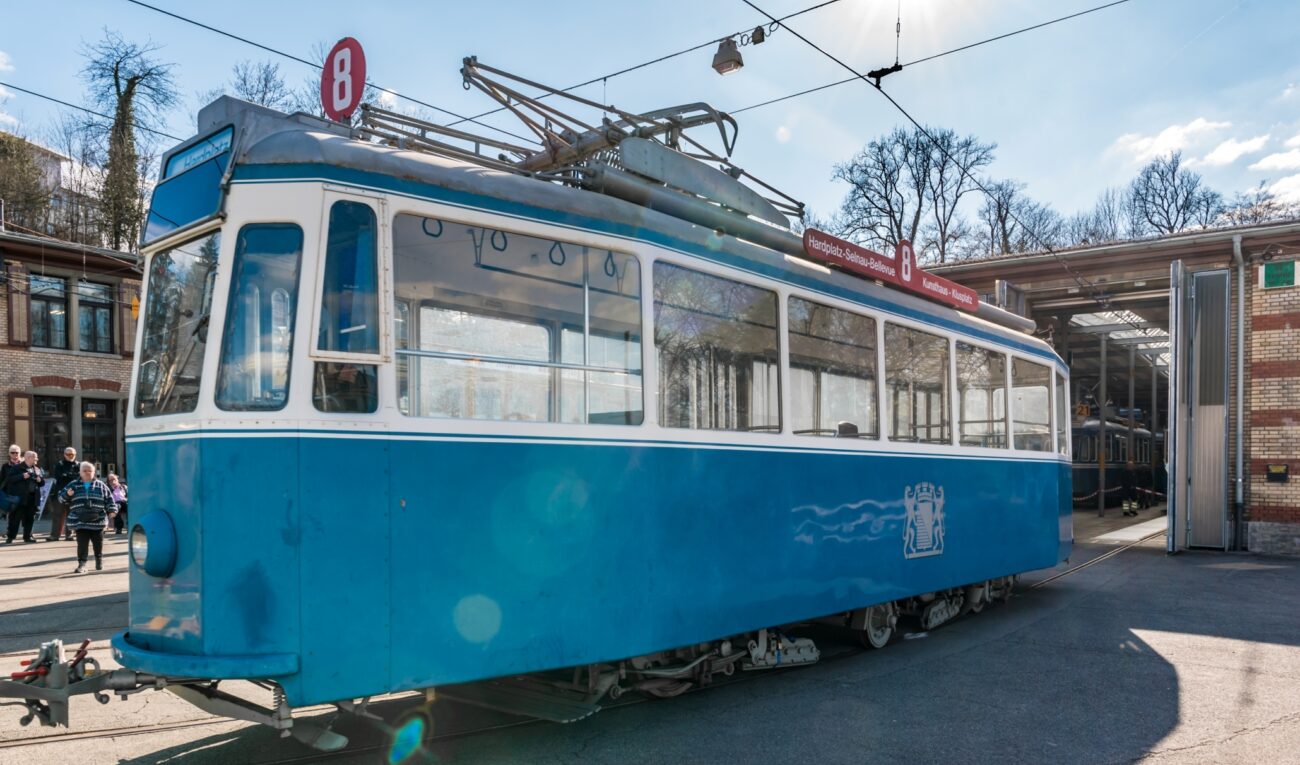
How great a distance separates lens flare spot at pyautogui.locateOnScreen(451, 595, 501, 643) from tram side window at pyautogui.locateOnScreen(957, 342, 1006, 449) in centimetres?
529

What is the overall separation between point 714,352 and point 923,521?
3.07 meters

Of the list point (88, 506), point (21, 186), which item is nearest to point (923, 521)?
point (88, 506)

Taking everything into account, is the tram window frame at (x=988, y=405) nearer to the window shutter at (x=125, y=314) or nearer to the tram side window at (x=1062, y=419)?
the tram side window at (x=1062, y=419)

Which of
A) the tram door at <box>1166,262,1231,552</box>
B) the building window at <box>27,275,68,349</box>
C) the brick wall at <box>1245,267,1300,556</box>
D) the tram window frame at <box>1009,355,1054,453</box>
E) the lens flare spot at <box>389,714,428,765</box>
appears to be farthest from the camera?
the building window at <box>27,275,68,349</box>

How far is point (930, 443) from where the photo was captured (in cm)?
794

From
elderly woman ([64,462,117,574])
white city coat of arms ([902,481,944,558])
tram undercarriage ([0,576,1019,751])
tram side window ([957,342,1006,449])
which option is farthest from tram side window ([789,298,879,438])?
elderly woman ([64,462,117,574])

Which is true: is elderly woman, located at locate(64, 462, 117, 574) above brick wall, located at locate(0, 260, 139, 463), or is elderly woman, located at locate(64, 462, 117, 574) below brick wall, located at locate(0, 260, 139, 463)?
Result: below

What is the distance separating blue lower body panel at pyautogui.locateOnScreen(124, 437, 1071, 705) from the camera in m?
3.99

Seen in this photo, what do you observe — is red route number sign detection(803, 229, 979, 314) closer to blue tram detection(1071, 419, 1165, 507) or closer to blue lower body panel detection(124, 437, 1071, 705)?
blue lower body panel detection(124, 437, 1071, 705)

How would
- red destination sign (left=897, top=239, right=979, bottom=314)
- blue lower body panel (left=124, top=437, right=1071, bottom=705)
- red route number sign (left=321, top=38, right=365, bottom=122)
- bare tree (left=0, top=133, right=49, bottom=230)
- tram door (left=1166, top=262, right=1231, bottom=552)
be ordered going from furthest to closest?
bare tree (left=0, top=133, right=49, bottom=230)
tram door (left=1166, top=262, right=1231, bottom=552)
red destination sign (left=897, top=239, right=979, bottom=314)
red route number sign (left=321, top=38, right=365, bottom=122)
blue lower body panel (left=124, top=437, right=1071, bottom=705)

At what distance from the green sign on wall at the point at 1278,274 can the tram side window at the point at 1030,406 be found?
788 cm

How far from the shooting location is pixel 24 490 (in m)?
16.0

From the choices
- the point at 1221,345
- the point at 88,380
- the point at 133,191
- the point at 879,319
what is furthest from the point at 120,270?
the point at 1221,345

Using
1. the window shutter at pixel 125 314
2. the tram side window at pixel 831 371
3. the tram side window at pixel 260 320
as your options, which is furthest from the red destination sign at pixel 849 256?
the window shutter at pixel 125 314
